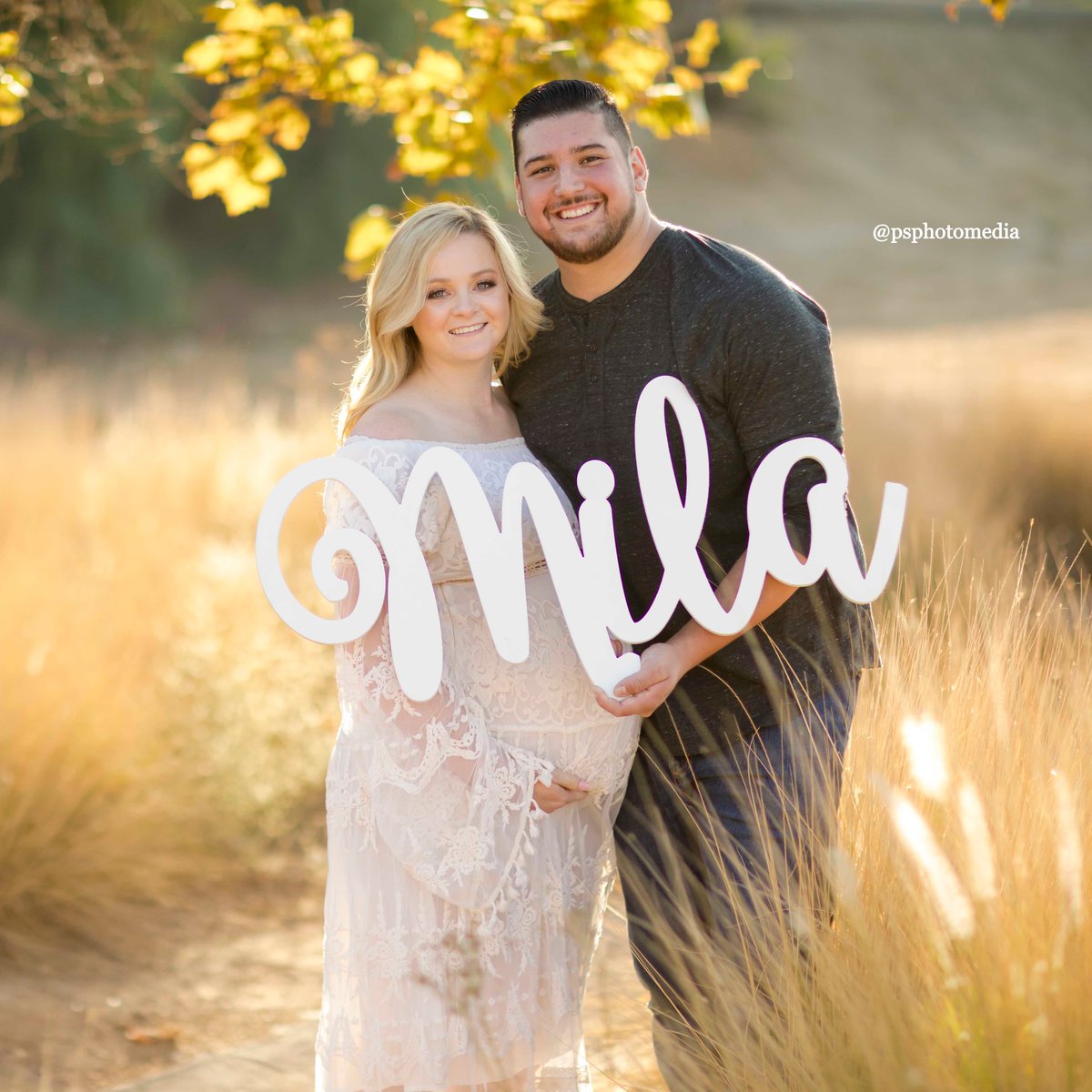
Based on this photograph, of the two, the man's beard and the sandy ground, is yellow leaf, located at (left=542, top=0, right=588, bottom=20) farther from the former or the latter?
the sandy ground

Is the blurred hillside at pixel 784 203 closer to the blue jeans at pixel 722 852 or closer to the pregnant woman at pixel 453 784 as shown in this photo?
A: the pregnant woman at pixel 453 784

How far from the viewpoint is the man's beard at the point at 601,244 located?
2422mm

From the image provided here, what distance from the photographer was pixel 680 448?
2453 mm

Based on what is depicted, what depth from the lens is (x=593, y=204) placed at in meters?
2.42

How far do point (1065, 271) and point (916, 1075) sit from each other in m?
25.6

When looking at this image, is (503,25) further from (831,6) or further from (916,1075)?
(831,6)

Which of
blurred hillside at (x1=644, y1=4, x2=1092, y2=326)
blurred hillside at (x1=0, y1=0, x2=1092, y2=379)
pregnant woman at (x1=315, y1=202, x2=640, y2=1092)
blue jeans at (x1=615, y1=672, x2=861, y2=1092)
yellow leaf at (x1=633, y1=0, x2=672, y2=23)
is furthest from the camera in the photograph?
blurred hillside at (x1=644, y1=4, x2=1092, y2=326)

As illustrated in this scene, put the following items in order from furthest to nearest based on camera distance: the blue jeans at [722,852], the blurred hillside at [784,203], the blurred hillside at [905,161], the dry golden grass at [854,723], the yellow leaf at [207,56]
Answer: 1. the blurred hillside at [905,161]
2. the blurred hillside at [784,203]
3. the yellow leaf at [207,56]
4. the blue jeans at [722,852]
5. the dry golden grass at [854,723]

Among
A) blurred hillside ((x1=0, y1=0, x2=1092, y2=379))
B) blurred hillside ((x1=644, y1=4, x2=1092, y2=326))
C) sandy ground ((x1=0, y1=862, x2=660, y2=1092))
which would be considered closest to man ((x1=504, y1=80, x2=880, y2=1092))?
sandy ground ((x1=0, y1=862, x2=660, y2=1092))

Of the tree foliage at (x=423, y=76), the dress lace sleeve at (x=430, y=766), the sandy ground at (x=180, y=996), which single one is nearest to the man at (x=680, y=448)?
the dress lace sleeve at (x=430, y=766)

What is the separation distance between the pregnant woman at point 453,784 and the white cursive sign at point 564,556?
94 mm

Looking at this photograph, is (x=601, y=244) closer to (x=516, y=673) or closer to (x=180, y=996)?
(x=516, y=673)

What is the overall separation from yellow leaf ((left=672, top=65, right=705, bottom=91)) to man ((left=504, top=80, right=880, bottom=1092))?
3.41ft

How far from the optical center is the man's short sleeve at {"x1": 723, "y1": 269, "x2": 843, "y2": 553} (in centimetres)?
227
